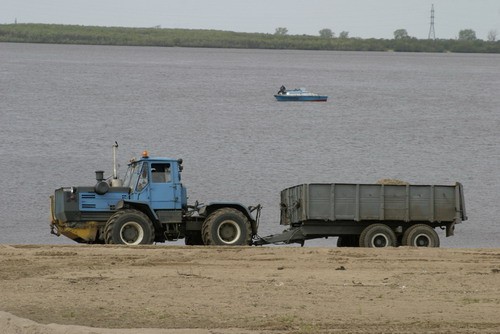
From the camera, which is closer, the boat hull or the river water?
the river water

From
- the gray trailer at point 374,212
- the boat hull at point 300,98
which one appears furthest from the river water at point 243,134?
the gray trailer at point 374,212

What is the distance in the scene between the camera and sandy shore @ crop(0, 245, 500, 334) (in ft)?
57.6

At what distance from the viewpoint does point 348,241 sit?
96.8 feet

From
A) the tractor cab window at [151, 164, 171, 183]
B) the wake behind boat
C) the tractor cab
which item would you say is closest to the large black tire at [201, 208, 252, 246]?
the tractor cab

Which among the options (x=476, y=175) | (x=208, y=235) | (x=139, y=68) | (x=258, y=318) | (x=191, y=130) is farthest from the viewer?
(x=139, y=68)

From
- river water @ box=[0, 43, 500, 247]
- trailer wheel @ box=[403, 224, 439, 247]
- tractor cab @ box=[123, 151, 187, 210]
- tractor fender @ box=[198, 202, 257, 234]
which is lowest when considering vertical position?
river water @ box=[0, 43, 500, 247]

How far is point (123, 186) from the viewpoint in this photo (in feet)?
90.4

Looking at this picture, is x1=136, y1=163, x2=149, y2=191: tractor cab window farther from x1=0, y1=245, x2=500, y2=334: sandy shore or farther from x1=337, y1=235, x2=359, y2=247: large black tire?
x1=337, y1=235, x2=359, y2=247: large black tire

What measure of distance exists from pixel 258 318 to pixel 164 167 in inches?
382

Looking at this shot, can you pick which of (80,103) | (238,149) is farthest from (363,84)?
(238,149)

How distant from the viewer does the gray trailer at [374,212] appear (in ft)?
91.2

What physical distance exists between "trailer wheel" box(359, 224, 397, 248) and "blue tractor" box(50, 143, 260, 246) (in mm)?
2440

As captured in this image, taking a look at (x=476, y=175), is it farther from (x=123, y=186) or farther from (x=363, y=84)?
(x=363, y=84)

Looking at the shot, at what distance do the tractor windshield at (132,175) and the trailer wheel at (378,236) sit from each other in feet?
16.8
